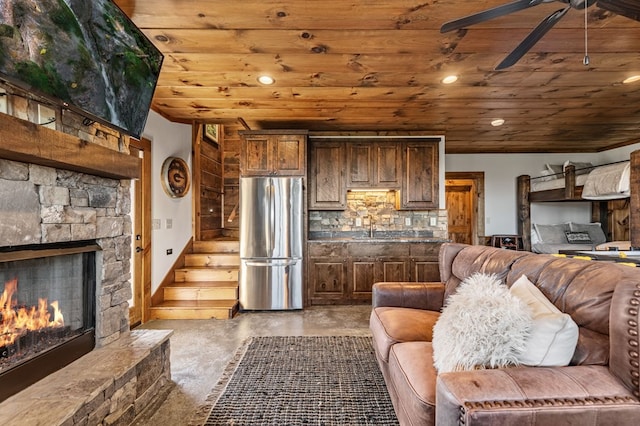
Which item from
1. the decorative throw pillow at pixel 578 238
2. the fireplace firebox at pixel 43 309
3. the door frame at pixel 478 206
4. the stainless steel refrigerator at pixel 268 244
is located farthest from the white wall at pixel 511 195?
the fireplace firebox at pixel 43 309

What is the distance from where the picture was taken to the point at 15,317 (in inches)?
59.1

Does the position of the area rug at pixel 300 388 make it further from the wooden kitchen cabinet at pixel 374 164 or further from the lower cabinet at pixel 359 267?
the wooden kitchen cabinet at pixel 374 164

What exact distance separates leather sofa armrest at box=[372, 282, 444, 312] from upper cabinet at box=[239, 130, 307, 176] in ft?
7.05

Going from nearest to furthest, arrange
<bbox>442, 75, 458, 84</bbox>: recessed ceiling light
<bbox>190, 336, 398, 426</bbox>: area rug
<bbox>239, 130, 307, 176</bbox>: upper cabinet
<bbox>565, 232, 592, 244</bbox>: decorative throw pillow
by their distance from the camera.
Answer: <bbox>190, 336, 398, 426</bbox>: area rug < <bbox>442, 75, 458, 84</bbox>: recessed ceiling light < <bbox>239, 130, 307, 176</bbox>: upper cabinet < <bbox>565, 232, 592, 244</bbox>: decorative throw pillow

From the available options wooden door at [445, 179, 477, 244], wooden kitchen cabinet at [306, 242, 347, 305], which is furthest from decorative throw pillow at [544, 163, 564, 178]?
wooden kitchen cabinet at [306, 242, 347, 305]

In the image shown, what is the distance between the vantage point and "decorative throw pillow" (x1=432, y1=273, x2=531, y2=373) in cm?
113

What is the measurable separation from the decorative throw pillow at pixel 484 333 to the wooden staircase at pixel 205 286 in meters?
2.90

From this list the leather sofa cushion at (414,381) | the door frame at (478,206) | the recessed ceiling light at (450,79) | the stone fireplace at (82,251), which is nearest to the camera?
the leather sofa cushion at (414,381)

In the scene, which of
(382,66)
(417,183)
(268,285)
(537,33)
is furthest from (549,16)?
(268,285)

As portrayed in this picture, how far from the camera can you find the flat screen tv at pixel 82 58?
1.17 metres

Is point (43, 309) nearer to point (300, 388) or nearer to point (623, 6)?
point (300, 388)

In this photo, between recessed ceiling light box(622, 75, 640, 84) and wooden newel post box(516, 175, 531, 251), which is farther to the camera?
wooden newel post box(516, 175, 531, 251)

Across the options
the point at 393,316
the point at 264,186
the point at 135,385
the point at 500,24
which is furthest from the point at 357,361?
the point at 500,24

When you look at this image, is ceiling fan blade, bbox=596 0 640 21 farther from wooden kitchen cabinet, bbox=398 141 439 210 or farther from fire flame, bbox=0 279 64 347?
fire flame, bbox=0 279 64 347
